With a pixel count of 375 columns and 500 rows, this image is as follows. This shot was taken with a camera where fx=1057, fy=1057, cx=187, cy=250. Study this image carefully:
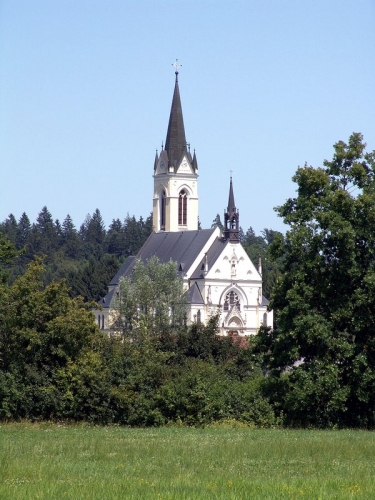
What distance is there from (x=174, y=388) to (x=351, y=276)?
5.95 metres

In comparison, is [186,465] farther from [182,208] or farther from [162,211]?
[162,211]

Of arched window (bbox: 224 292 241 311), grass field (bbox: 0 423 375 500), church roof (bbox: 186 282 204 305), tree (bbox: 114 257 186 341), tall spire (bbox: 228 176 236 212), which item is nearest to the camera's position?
grass field (bbox: 0 423 375 500)

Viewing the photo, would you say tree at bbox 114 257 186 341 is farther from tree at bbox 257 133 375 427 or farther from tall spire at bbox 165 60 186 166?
tree at bbox 257 133 375 427

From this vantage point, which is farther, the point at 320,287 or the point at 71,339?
the point at 71,339

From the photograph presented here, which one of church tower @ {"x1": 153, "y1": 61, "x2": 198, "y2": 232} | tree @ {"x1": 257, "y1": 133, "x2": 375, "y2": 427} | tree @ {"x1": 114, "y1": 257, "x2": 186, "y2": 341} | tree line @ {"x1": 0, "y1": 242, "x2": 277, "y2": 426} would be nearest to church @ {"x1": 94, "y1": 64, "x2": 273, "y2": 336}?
church tower @ {"x1": 153, "y1": 61, "x2": 198, "y2": 232}

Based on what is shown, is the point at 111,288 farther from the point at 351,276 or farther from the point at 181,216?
the point at 351,276

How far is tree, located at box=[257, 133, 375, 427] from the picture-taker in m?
29.5

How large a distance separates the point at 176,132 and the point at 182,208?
888 centimetres

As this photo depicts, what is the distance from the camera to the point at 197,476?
51.9 ft

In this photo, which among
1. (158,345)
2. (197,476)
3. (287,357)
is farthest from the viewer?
(158,345)

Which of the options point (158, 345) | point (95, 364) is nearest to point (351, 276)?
point (95, 364)

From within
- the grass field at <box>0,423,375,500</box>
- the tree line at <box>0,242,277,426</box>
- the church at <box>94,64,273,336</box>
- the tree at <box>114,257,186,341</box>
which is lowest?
the grass field at <box>0,423,375,500</box>

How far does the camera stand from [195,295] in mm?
108000

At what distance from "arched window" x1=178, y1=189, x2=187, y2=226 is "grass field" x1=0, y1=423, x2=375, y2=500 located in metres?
96.2
